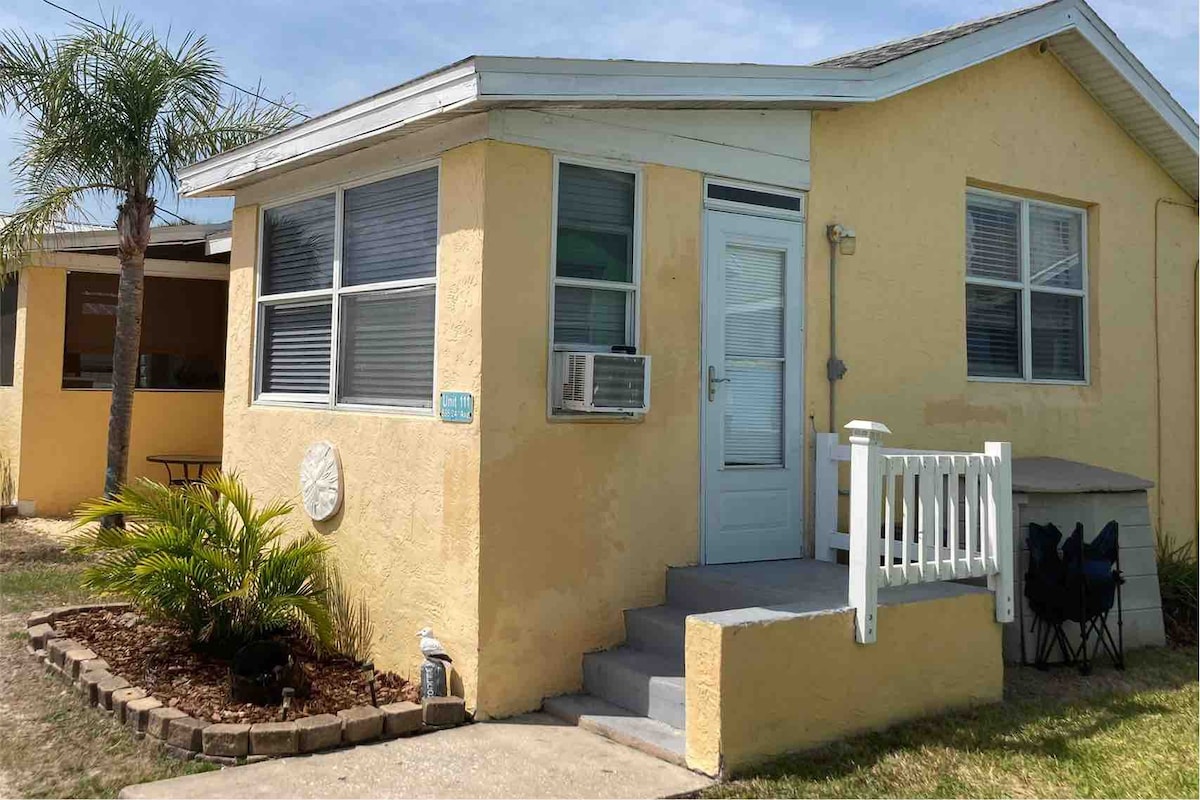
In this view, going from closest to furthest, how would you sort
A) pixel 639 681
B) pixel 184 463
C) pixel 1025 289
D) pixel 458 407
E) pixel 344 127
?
pixel 639 681
pixel 458 407
pixel 344 127
pixel 1025 289
pixel 184 463

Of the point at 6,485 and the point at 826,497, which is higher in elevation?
the point at 826,497

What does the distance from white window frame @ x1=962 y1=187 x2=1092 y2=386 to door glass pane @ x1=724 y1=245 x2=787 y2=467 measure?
6.27ft

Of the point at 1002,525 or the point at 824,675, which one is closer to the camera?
the point at 824,675

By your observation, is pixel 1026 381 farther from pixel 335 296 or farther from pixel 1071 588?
pixel 335 296

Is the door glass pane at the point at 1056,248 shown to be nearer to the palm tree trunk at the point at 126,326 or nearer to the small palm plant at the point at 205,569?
the small palm plant at the point at 205,569

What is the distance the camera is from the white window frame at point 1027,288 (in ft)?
26.0

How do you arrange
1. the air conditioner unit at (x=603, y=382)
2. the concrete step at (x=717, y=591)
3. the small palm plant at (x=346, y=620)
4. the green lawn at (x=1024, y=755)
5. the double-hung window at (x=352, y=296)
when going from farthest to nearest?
the small palm plant at (x=346, y=620)
the double-hung window at (x=352, y=296)
the concrete step at (x=717, y=591)
the air conditioner unit at (x=603, y=382)
the green lawn at (x=1024, y=755)

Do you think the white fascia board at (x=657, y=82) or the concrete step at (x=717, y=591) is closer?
the white fascia board at (x=657, y=82)

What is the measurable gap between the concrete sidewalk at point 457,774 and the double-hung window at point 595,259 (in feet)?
6.87

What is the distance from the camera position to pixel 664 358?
6.05 meters

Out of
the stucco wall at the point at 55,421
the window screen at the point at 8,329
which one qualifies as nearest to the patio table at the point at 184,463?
the stucco wall at the point at 55,421

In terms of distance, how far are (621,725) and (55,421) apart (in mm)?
→ 9441

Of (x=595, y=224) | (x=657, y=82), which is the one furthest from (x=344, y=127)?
(x=657, y=82)

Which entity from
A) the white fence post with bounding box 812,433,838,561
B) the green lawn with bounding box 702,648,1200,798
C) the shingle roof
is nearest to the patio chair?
the green lawn with bounding box 702,648,1200,798
